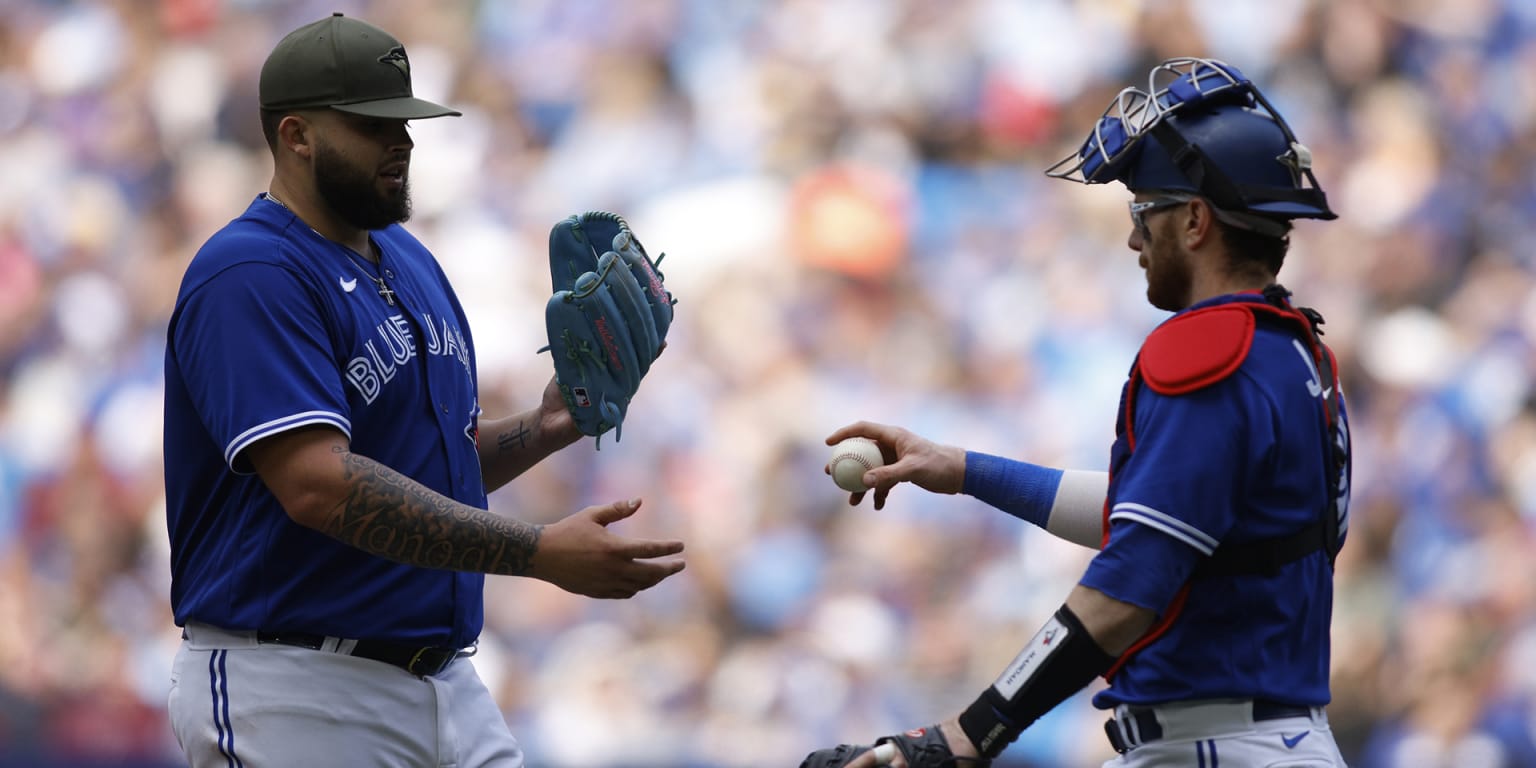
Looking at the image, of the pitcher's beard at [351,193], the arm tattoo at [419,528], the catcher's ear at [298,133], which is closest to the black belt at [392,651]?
the arm tattoo at [419,528]

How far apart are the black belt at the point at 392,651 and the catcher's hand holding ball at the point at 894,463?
949mm

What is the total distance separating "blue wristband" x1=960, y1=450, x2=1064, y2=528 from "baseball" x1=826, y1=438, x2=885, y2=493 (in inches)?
8.5

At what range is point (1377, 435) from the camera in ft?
25.4

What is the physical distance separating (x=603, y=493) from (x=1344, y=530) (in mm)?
5194

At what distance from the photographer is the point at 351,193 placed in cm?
334

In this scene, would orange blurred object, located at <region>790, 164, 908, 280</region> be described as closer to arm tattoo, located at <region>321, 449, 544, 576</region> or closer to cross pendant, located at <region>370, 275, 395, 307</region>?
cross pendant, located at <region>370, 275, 395, 307</region>

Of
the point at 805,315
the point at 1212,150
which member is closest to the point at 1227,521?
the point at 1212,150

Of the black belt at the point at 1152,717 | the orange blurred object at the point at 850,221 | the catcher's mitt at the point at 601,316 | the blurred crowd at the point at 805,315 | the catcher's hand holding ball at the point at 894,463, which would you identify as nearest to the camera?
the black belt at the point at 1152,717

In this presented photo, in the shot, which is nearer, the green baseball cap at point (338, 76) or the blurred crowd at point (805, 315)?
the green baseball cap at point (338, 76)

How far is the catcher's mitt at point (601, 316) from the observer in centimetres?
368

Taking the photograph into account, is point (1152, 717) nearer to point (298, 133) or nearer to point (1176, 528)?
point (1176, 528)

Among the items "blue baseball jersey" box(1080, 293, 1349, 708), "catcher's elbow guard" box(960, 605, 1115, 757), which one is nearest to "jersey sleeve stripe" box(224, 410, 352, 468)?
"catcher's elbow guard" box(960, 605, 1115, 757)

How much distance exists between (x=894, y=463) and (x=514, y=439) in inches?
39.0

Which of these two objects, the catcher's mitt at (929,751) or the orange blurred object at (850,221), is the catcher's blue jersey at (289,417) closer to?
the catcher's mitt at (929,751)
